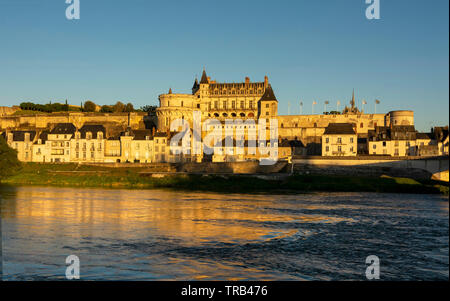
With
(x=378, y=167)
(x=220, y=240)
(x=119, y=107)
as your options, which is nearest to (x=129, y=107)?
(x=119, y=107)

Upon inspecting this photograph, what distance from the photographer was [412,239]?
70.0 feet

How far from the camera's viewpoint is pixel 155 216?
92.3 ft

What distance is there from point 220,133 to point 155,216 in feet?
195

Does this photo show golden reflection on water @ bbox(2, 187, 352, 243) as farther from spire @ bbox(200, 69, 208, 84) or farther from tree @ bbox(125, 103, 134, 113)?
tree @ bbox(125, 103, 134, 113)

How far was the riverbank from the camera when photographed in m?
50.2

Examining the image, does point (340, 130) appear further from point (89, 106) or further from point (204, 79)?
point (89, 106)

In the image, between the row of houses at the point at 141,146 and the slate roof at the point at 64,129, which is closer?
the row of houses at the point at 141,146

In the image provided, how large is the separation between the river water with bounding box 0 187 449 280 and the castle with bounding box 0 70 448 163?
35866 mm

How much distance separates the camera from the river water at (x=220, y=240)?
1542cm

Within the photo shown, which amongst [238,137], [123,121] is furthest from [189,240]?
[123,121]

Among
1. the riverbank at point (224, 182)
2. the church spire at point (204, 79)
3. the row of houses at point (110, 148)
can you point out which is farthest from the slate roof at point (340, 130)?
the church spire at point (204, 79)

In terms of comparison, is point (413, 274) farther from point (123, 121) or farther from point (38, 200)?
point (123, 121)

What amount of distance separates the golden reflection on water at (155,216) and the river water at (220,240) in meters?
0.06

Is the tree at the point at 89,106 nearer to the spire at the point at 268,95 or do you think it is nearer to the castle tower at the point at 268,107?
the spire at the point at 268,95
